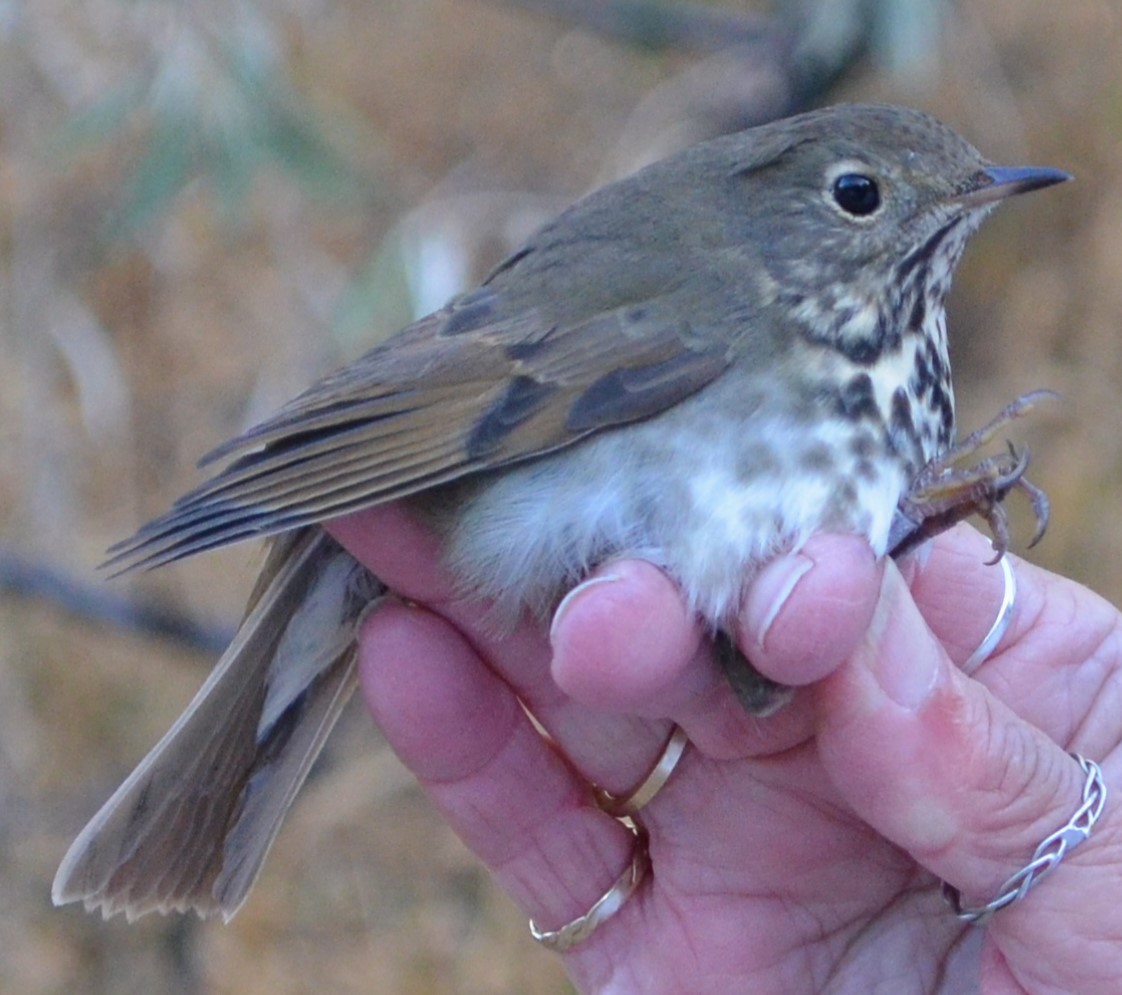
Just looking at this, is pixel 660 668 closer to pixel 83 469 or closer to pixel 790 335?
pixel 790 335

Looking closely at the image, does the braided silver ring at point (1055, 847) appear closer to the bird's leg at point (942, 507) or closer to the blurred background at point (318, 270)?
the bird's leg at point (942, 507)

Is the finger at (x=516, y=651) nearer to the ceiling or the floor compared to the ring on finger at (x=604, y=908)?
nearer to the ceiling

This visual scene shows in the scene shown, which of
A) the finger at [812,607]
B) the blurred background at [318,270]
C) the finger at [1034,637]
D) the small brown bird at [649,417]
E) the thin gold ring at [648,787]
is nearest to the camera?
the finger at [812,607]

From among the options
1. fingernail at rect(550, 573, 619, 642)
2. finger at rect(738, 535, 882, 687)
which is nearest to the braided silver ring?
finger at rect(738, 535, 882, 687)

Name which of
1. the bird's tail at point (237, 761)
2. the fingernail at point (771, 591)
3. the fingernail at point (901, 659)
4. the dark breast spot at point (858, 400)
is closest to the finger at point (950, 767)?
the fingernail at point (901, 659)

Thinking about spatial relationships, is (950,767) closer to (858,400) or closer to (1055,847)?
(1055,847)

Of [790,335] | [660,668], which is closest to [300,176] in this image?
[790,335]

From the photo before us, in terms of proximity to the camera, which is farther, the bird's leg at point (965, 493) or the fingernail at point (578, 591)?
A: the bird's leg at point (965, 493)
